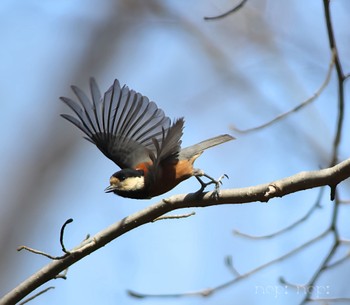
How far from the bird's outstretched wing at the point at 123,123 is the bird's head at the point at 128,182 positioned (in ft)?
0.38

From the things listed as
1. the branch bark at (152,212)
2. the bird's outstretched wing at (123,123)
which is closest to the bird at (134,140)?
the bird's outstretched wing at (123,123)

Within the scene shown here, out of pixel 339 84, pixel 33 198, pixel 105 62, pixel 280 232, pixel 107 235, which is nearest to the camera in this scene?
pixel 107 235

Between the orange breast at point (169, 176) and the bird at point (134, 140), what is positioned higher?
the bird at point (134, 140)

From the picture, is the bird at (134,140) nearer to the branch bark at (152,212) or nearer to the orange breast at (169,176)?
the orange breast at (169,176)

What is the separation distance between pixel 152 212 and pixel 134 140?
3.03 ft

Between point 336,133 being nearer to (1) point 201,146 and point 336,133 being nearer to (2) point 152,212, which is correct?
(1) point 201,146

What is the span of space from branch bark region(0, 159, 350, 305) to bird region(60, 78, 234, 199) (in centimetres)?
36

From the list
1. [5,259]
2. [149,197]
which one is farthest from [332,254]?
[5,259]

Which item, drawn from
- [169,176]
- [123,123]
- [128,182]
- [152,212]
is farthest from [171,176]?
[152,212]

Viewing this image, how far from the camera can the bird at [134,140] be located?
128 inches

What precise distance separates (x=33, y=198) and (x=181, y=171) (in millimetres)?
2345

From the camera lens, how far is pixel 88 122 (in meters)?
3.41

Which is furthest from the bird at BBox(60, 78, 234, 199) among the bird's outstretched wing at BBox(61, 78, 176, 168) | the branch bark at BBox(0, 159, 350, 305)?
the branch bark at BBox(0, 159, 350, 305)

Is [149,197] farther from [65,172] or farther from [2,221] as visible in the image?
[65,172]
